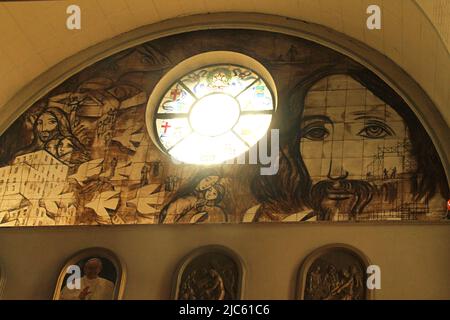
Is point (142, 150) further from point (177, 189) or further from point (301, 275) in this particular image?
point (301, 275)

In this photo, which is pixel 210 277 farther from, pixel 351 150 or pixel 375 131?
pixel 375 131

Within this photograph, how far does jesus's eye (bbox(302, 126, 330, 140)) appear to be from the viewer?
10008 millimetres

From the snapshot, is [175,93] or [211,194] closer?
[211,194]

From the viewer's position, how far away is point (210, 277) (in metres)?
8.99

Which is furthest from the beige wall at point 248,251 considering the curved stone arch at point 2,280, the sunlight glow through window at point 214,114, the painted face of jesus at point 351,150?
the sunlight glow through window at point 214,114

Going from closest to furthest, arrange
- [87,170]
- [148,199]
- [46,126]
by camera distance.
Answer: [148,199]
[87,170]
[46,126]

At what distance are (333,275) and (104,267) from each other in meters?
2.34

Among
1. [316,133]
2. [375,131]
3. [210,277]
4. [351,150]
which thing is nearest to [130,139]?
[316,133]

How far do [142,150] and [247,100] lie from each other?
141 centimetres

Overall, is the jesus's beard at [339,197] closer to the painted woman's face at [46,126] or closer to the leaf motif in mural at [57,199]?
the leaf motif in mural at [57,199]

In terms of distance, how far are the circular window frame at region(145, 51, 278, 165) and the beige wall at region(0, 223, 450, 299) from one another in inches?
59.6

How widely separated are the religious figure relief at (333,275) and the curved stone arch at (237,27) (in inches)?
78.2

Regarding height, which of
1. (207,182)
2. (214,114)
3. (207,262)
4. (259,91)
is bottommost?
(207,262)
